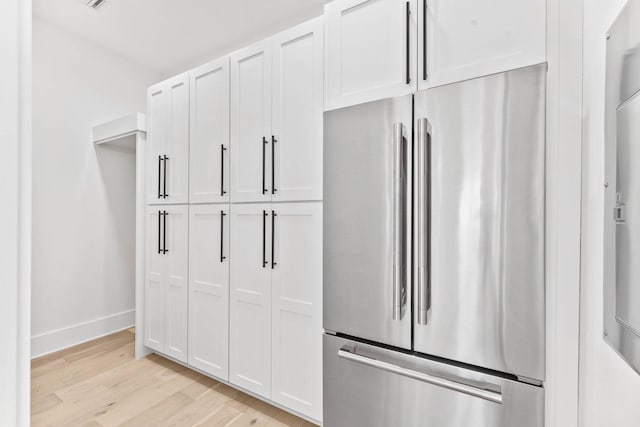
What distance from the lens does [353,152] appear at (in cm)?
150

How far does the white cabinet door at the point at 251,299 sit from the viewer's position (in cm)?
198

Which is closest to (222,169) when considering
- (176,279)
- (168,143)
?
(168,143)

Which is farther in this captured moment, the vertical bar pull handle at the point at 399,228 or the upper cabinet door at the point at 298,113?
the upper cabinet door at the point at 298,113

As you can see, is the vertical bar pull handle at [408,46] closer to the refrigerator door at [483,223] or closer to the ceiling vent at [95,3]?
the refrigerator door at [483,223]

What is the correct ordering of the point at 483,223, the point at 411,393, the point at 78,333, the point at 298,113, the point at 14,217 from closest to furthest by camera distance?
1. the point at 14,217
2. the point at 483,223
3. the point at 411,393
4. the point at 298,113
5. the point at 78,333

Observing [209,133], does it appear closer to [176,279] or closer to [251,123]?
[251,123]

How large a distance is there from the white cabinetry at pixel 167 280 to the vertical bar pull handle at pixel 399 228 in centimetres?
175

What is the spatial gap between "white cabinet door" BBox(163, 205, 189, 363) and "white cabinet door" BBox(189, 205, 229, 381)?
72mm

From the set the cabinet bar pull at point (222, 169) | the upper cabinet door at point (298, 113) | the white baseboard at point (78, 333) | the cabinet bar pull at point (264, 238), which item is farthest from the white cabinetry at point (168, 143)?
the white baseboard at point (78, 333)

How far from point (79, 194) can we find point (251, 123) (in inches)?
87.1

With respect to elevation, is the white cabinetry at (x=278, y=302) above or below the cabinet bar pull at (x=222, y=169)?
below

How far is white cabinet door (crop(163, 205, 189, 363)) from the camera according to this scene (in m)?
2.45

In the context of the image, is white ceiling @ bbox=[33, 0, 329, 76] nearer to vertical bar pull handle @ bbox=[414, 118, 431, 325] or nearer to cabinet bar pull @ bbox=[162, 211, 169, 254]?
cabinet bar pull @ bbox=[162, 211, 169, 254]

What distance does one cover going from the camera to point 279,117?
1.93 meters
